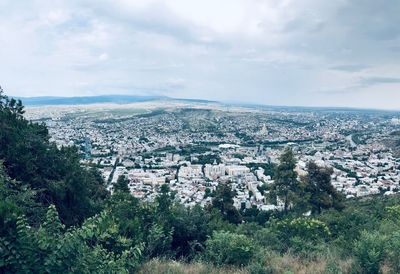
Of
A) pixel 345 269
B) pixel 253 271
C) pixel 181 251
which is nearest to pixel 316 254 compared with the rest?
pixel 345 269

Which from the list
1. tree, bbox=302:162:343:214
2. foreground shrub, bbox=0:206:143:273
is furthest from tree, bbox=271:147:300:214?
foreground shrub, bbox=0:206:143:273

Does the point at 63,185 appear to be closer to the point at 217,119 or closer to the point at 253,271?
the point at 253,271

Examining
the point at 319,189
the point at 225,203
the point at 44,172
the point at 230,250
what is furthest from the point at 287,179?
the point at 230,250

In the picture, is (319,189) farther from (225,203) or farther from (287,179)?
(225,203)

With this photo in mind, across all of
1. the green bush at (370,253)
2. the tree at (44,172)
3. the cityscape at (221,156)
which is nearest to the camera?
the green bush at (370,253)

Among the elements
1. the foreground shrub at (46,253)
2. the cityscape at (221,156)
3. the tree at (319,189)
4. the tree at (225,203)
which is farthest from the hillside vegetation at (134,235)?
the cityscape at (221,156)

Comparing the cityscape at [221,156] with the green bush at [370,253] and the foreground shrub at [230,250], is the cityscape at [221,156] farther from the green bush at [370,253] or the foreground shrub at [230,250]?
the green bush at [370,253]

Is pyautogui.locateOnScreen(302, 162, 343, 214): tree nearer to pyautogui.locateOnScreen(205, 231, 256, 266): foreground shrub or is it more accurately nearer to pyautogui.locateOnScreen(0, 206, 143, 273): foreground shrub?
pyautogui.locateOnScreen(205, 231, 256, 266): foreground shrub
